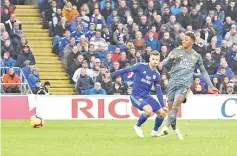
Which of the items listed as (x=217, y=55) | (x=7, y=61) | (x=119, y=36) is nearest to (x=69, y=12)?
(x=119, y=36)

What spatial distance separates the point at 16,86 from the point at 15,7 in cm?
525

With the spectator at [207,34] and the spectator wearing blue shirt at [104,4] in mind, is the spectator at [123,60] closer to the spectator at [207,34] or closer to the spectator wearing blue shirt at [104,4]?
the spectator wearing blue shirt at [104,4]

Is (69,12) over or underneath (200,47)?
over

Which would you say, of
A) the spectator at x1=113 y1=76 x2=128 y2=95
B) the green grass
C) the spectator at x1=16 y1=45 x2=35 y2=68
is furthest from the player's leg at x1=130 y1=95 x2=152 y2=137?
the spectator at x1=16 y1=45 x2=35 y2=68

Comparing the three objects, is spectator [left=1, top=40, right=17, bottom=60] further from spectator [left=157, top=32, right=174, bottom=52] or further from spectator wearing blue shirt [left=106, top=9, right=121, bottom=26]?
spectator [left=157, top=32, right=174, bottom=52]

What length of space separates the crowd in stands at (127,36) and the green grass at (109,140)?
196 inches

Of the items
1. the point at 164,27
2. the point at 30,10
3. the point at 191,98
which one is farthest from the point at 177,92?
the point at 30,10

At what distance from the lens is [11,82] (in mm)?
28547

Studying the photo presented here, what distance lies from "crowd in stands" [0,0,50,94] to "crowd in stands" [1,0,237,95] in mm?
48

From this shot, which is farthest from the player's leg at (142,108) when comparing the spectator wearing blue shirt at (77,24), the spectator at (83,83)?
the spectator wearing blue shirt at (77,24)

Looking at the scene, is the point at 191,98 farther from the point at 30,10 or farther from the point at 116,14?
the point at 30,10

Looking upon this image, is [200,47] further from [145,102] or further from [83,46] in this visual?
[145,102]

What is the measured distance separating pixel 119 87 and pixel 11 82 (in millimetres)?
3696

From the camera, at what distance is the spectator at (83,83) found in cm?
2947
